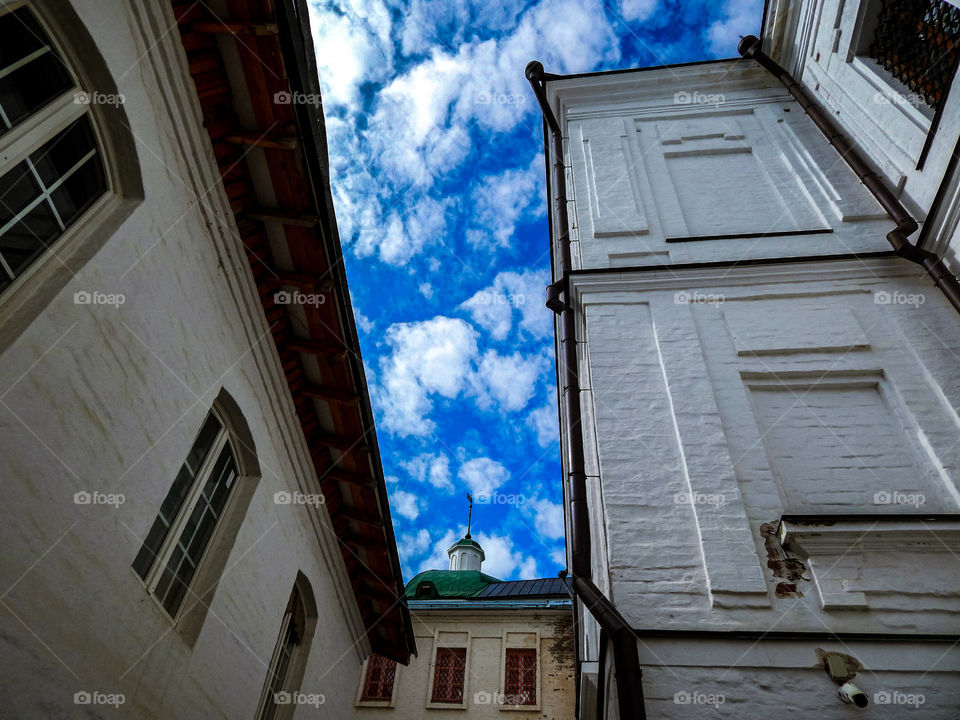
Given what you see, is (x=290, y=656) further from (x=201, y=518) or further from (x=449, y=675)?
(x=449, y=675)

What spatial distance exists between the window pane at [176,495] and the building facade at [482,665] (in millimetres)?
11478

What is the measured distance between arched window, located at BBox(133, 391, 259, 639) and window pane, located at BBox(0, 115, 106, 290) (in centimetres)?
239

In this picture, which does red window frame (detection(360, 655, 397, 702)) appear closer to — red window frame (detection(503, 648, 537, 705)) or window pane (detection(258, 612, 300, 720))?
red window frame (detection(503, 648, 537, 705))

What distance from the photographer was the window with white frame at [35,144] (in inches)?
151

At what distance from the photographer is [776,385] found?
22.6ft

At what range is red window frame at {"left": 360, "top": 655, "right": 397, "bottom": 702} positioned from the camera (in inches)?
675

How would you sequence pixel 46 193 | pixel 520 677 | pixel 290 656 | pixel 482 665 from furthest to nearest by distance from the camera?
1. pixel 482 665
2. pixel 520 677
3. pixel 290 656
4. pixel 46 193

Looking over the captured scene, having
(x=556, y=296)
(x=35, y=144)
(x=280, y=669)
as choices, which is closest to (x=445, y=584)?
(x=280, y=669)

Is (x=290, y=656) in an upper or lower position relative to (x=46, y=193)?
lower

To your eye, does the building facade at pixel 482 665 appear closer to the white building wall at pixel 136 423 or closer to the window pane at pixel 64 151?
the white building wall at pixel 136 423

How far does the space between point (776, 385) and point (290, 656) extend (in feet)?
24.2

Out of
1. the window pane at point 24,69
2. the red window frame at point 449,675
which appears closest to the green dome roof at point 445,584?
the red window frame at point 449,675

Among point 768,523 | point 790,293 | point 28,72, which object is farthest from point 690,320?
point 28,72

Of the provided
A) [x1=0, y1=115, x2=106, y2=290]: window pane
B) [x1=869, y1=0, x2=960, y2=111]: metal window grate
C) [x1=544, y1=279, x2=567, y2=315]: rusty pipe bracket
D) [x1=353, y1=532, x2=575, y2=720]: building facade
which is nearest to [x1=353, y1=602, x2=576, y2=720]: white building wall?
[x1=353, y1=532, x2=575, y2=720]: building facade
